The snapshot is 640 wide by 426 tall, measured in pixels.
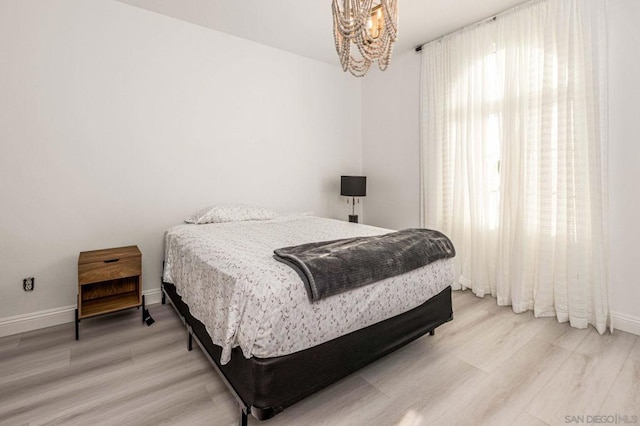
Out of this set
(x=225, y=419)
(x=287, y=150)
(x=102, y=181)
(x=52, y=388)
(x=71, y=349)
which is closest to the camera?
(x=225, y=419)

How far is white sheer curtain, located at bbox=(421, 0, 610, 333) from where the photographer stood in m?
2.39

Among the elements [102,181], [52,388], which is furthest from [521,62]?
[52,388]

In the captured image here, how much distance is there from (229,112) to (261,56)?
2.66ft

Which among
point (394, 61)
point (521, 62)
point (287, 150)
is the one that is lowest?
point (287, 150)

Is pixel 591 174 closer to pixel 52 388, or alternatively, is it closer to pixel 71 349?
pixel 52 388

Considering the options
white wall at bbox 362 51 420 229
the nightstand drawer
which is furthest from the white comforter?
white wall at bbox 362 51 420 229

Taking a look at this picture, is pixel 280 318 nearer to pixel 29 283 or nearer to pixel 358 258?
pixel 358 258

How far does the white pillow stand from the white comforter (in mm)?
563

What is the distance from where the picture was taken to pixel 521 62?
2.75m

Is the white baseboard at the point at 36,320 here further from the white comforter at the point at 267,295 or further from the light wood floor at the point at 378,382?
the white comforter at the point at 267,295

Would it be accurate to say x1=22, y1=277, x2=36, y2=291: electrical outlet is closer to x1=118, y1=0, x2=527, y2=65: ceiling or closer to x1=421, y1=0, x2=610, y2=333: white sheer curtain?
x1=118, y1=0, x2=527, y2=65: ceiling

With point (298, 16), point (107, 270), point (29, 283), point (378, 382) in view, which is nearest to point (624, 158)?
point (378, 382)

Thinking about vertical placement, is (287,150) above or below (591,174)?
above

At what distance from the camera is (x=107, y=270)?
2.37m
